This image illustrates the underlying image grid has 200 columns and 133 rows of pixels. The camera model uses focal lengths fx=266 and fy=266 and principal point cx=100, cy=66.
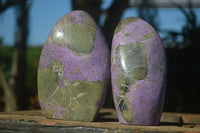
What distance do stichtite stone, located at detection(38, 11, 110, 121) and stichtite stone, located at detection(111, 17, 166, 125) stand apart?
3.3 inches

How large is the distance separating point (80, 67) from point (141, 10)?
332 cm

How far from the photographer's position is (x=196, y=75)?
10.6 ft

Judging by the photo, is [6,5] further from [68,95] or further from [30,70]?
[68,95]

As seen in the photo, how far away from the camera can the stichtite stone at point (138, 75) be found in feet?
3.65

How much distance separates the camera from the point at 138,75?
3.64 feet

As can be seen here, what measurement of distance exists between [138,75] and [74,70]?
0.29 m

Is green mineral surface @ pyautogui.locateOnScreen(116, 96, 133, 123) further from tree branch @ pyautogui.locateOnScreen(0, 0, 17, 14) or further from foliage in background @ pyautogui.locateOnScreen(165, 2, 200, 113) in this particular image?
tree branch @ pyautogui.locateOnScreen(0, 0, 17, 14)

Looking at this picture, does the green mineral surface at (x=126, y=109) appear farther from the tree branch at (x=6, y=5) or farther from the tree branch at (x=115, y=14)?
the tree branch at (x=6, y=5)

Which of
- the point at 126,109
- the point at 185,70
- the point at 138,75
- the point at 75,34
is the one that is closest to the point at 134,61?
the point at 138,75

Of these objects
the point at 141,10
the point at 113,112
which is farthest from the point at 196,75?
the point at 113,112

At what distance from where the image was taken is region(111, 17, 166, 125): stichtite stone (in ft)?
3.65

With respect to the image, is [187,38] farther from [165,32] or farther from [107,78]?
[107,78]

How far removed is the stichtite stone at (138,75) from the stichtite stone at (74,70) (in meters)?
0.08

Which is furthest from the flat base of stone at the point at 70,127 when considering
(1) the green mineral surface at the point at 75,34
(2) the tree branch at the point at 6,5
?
(2) the tree branch at the point at 6,5
